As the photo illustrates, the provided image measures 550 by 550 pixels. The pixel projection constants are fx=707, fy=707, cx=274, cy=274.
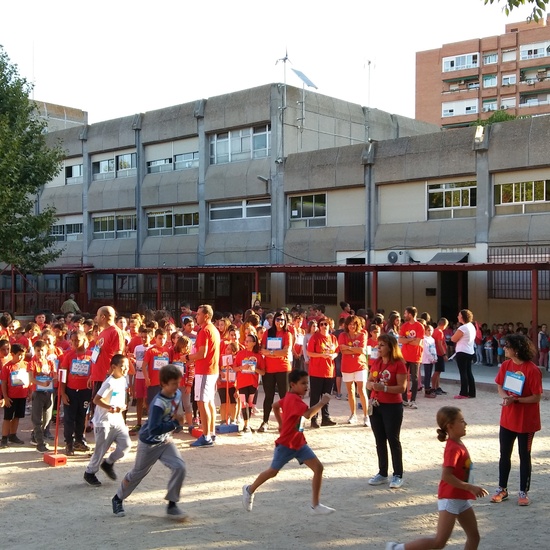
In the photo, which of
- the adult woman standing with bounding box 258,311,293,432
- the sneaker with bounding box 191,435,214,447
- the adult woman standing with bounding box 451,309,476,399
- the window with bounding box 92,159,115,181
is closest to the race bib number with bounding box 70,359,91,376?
the sneaker with bounding box 191,435,214,447

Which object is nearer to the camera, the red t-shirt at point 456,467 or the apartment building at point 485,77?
the red t-shirt at point 456,467

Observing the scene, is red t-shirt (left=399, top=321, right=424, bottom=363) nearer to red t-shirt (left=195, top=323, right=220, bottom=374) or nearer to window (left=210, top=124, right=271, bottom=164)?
red t-shirt (left=195, top=323, right=220, bottom=374)

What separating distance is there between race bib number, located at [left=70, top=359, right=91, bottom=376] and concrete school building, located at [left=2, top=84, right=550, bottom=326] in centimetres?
1233

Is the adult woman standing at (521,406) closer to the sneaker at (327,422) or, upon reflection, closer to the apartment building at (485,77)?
the sneaker at (327,422)

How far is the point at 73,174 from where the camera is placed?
129 ft

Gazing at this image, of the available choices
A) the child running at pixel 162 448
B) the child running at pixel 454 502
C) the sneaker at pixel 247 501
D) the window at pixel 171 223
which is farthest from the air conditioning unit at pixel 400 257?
the child running at pixel 454 502

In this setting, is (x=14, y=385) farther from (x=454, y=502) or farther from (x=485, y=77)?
(x=485, y=77)

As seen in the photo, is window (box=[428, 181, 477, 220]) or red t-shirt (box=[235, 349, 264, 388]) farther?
window (box=[428, 181, 477, 220])

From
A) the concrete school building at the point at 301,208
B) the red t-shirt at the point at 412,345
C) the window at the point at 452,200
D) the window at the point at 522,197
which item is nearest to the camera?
the red t-shirt at the point at 412,345

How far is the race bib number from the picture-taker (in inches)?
358

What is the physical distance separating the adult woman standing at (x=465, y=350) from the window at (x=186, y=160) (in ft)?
69.3

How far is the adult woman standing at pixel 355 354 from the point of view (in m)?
11.0

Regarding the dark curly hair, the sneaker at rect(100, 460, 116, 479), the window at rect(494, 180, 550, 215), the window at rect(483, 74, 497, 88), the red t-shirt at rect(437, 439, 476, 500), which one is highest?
the window at rect(483, 74, 497, 88)

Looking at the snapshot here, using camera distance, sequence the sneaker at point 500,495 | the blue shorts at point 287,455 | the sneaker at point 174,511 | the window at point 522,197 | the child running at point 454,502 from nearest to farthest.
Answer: the child running at point 454,502 < the sneaker at point 174,511 < the blue shorts at point 287,455 < the sneaker at point 500,495 < the window at point 522,197
